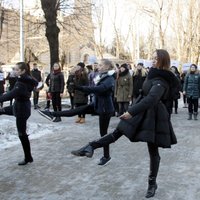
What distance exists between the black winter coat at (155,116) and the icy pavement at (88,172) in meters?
0.82

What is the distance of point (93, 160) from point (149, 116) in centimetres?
264

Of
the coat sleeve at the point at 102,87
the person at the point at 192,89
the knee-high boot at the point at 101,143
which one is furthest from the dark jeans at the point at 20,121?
the person at the point at 192,89

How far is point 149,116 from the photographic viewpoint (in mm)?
5391

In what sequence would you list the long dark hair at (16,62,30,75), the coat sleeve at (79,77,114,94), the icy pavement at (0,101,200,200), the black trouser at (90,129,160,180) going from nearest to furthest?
1. the black trouser at (90,129,160,180)
2. the icy pavement at (0,101,200,200)
3. the coat sleeve at (79,77,114,94)
4. the long dark hair at (16,62,30,75)

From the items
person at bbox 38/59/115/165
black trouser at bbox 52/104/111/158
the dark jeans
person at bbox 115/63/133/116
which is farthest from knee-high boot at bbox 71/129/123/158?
person at bbox 115/63/133/116

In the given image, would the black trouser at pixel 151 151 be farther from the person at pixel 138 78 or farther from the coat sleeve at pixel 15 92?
the person at pixel 138 78

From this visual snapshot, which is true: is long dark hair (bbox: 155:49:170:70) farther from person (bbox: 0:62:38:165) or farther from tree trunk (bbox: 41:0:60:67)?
tree trunk (bbox: 41:0:60:67)

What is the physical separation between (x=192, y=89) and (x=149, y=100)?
901 cm

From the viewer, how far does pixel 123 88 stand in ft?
45.0

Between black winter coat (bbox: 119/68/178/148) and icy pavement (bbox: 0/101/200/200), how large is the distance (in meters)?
0.82

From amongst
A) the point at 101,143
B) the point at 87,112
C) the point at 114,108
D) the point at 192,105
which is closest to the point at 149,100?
the point at 101,143

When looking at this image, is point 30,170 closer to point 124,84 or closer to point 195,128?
point 195,128

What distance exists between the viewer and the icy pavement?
5.79 m

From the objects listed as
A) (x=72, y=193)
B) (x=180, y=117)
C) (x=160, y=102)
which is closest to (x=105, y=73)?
(x=160, y=102)
